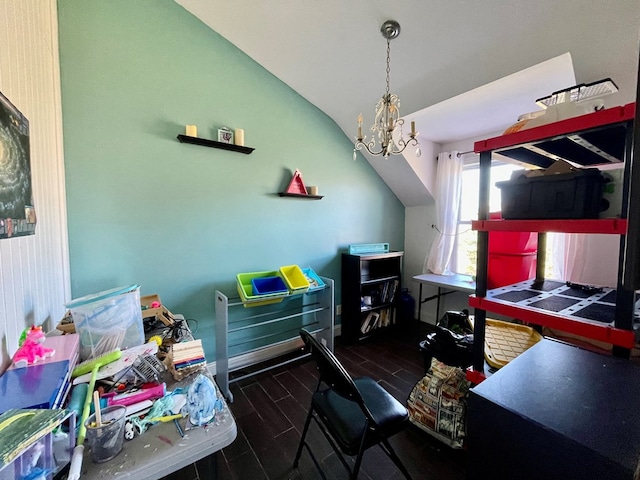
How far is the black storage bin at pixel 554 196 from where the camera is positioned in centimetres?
92

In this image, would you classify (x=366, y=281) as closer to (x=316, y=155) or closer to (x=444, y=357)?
(x=444, y=357)

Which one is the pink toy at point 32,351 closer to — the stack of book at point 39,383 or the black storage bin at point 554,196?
the stack of book at point 39,383

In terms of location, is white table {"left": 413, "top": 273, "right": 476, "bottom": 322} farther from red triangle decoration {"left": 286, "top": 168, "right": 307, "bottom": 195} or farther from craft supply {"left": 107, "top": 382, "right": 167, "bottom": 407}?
craft supply {"left": 107, "top": 382, "right": 167, "bottom": 407}

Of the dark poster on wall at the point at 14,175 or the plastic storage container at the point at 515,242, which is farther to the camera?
the plastic storage container at the point at 515,242

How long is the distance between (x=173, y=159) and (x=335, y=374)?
195 centimetres

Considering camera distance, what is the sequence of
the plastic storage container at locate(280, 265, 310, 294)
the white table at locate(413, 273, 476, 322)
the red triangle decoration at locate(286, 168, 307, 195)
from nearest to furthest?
1. the plastic storage container at locate(280, 265, 310, 294)
2. the red triangle decoration at locate(286, 168, 307, 195)
3. the white table at locate(413, 273, 476, 322)


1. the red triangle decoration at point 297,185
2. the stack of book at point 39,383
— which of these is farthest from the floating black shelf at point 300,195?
the stack of book at point 39,383

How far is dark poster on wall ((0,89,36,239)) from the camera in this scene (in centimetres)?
85

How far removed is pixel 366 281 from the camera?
289 cm

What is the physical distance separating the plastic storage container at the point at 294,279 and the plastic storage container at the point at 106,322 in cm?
115

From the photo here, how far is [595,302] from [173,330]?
7.35 ft

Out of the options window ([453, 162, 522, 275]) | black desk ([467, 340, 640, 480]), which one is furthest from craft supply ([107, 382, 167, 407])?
window ([453, 162, 522, 275])

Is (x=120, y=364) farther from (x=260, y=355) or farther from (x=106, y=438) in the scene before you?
(x=260, y=355)

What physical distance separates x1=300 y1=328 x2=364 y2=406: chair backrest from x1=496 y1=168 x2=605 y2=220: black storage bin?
39.3 inches
